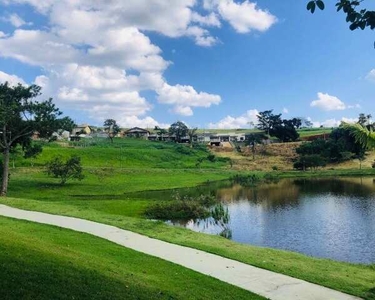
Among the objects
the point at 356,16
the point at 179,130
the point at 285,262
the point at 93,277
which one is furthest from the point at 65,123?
the point at 179,130

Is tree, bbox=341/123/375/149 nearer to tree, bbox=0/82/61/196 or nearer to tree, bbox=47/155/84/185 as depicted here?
tree, bbox=0/82/61/196

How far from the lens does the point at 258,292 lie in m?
12.2

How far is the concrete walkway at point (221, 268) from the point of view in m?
12.4

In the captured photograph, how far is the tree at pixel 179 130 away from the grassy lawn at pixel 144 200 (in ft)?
101

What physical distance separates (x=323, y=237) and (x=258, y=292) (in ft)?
57.5

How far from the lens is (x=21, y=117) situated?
45969 millimetres

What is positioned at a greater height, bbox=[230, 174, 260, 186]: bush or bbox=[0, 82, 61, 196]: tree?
bbox=[0, 82, 61, 196]: tree

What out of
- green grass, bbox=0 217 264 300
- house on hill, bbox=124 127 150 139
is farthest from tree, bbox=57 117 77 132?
house on hill, bbox=124 127 150 139

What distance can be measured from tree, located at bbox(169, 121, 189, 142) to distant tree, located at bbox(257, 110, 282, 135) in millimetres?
30393

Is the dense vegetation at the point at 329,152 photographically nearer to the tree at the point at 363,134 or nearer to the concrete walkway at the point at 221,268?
the concrete walkway at the point at 221,268

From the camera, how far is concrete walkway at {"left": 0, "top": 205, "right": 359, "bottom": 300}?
12.4 meters

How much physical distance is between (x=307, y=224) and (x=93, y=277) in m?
25.7

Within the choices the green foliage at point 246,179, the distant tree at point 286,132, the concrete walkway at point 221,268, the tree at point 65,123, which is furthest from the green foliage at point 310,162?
the concrete walkway at point 221,268

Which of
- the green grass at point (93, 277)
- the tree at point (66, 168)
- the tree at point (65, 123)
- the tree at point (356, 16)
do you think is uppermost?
the tree at point (65, 123)
